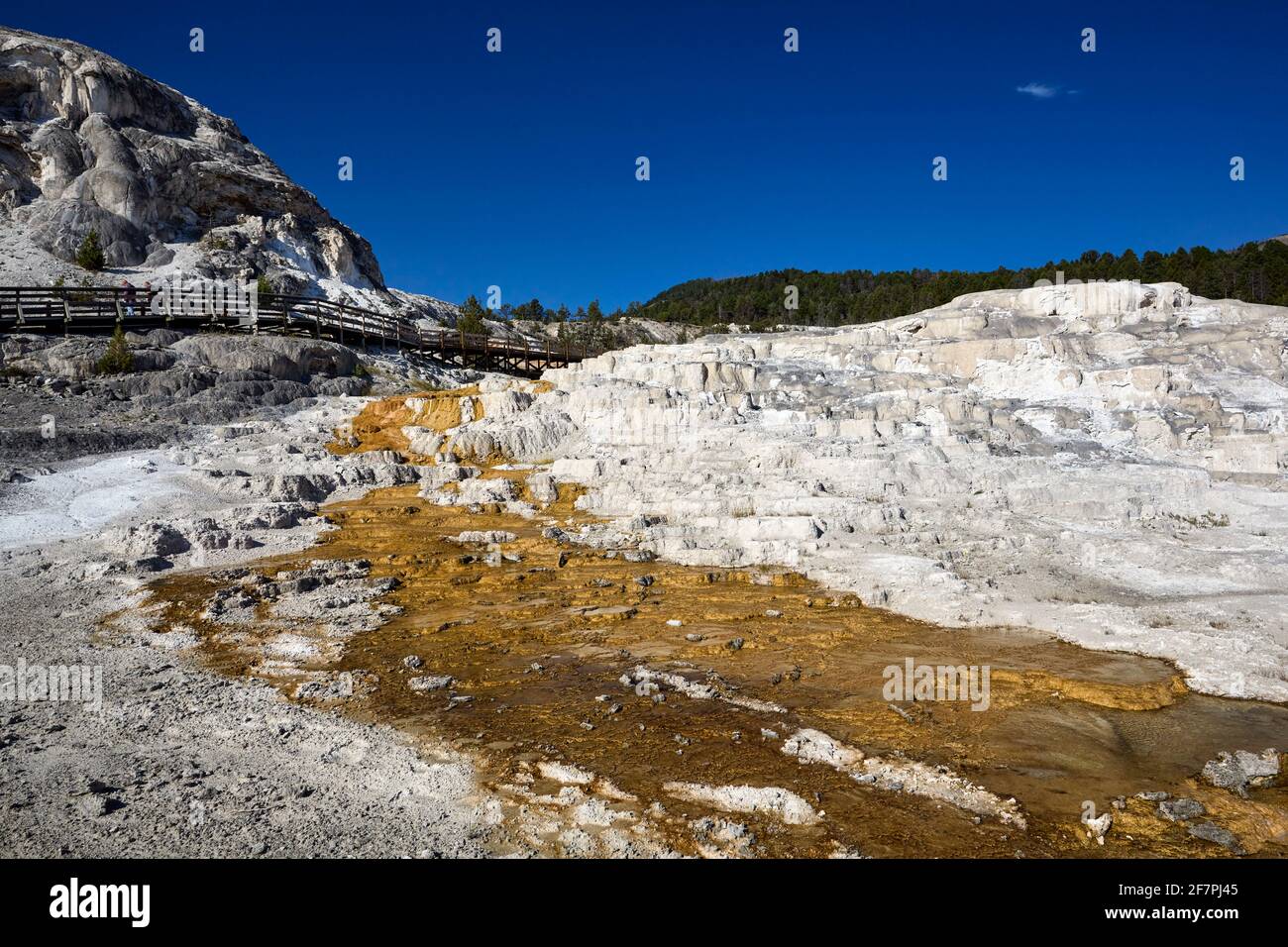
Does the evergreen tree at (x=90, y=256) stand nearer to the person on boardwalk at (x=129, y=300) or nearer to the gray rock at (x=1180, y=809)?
the person on boardwalk at (x=129, y=300)

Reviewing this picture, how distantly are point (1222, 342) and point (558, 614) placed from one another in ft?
71.4

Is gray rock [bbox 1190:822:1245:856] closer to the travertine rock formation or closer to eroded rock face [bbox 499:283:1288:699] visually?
eroded rock face [bbox 499:283:1288:699]

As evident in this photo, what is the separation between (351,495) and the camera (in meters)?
19.8

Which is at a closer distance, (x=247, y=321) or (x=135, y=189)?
(x=247, y=321)


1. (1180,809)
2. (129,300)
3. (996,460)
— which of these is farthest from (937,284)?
(1180,809)

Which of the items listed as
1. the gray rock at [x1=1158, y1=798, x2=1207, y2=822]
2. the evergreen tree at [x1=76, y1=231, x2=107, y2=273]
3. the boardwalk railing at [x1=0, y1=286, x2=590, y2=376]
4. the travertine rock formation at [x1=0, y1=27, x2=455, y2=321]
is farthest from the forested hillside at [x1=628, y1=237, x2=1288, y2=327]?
the gray rock at [x1=1158, y1=798, x2=1207, y2=822]

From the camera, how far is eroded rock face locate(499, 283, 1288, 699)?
36.7 ft

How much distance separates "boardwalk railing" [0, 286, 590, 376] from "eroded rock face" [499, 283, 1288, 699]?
1453 cm

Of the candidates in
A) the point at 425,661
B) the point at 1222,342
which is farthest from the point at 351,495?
the point at 1222,342

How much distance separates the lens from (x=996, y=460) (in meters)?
17.0

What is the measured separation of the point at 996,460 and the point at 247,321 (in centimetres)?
3283

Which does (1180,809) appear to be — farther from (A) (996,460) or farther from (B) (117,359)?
(B) (117,359)

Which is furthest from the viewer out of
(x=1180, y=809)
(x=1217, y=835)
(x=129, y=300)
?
(x=129, y=300)
